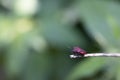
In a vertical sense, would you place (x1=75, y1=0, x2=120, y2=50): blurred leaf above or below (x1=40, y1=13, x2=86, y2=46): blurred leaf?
above

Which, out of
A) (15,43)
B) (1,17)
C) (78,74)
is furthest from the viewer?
(1,17)

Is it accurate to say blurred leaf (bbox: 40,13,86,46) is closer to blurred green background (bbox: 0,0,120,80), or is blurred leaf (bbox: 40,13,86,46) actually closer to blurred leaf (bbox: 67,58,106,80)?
blurred green background (bbox: 0,0,120,80)

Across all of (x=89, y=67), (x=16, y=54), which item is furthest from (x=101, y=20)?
(x=16, y=54)

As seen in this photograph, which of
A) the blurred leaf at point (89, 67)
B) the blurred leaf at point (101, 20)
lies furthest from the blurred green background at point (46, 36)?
the blurred leaf at point (89, 67)

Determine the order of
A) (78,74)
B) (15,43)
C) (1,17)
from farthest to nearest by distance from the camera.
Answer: (1,17) → (15,43) → (78,74)

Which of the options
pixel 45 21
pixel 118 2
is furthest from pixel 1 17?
pixel 118 2

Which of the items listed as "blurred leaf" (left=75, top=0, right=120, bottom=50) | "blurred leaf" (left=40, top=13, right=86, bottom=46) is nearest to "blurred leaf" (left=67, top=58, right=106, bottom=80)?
"blurred leaf" (left=75, top=0, right=120, bottom=50)

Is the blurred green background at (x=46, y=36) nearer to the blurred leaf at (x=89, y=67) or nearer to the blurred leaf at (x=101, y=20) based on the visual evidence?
the blurred leaf at (x=101, y=20)

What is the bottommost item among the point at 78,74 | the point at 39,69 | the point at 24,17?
the point at 39,69

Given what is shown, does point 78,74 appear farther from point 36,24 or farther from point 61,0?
point 61,0
